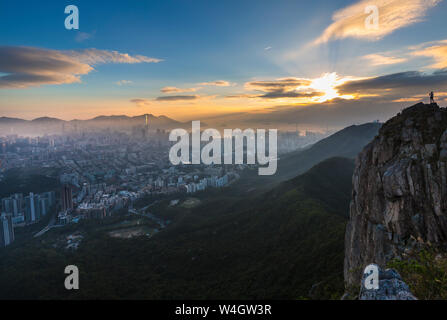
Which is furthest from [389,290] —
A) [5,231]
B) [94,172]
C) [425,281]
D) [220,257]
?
[94,172]

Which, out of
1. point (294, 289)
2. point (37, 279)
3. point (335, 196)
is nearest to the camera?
point (294, 289)

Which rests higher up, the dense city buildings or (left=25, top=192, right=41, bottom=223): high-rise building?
the dense city buildings

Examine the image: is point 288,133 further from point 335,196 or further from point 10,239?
point 10,239

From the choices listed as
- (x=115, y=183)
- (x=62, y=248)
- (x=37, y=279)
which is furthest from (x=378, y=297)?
(x=115, y=183)

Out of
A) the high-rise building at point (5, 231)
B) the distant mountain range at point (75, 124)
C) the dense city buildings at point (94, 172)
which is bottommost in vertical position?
the high-rise building at point (5, 231)

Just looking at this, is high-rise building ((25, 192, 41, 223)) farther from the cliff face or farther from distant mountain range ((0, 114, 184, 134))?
the cliff face

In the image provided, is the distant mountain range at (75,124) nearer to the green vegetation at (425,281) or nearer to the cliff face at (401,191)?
the cliff face at (401,191)

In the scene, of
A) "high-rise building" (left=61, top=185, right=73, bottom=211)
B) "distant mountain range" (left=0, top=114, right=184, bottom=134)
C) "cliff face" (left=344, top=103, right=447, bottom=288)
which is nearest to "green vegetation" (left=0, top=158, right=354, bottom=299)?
"cliff face" (left=344, top=103, right=447, bottom=288)

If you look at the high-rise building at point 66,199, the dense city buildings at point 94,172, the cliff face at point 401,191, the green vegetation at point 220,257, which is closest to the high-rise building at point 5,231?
the green vegetation at point 220,257
